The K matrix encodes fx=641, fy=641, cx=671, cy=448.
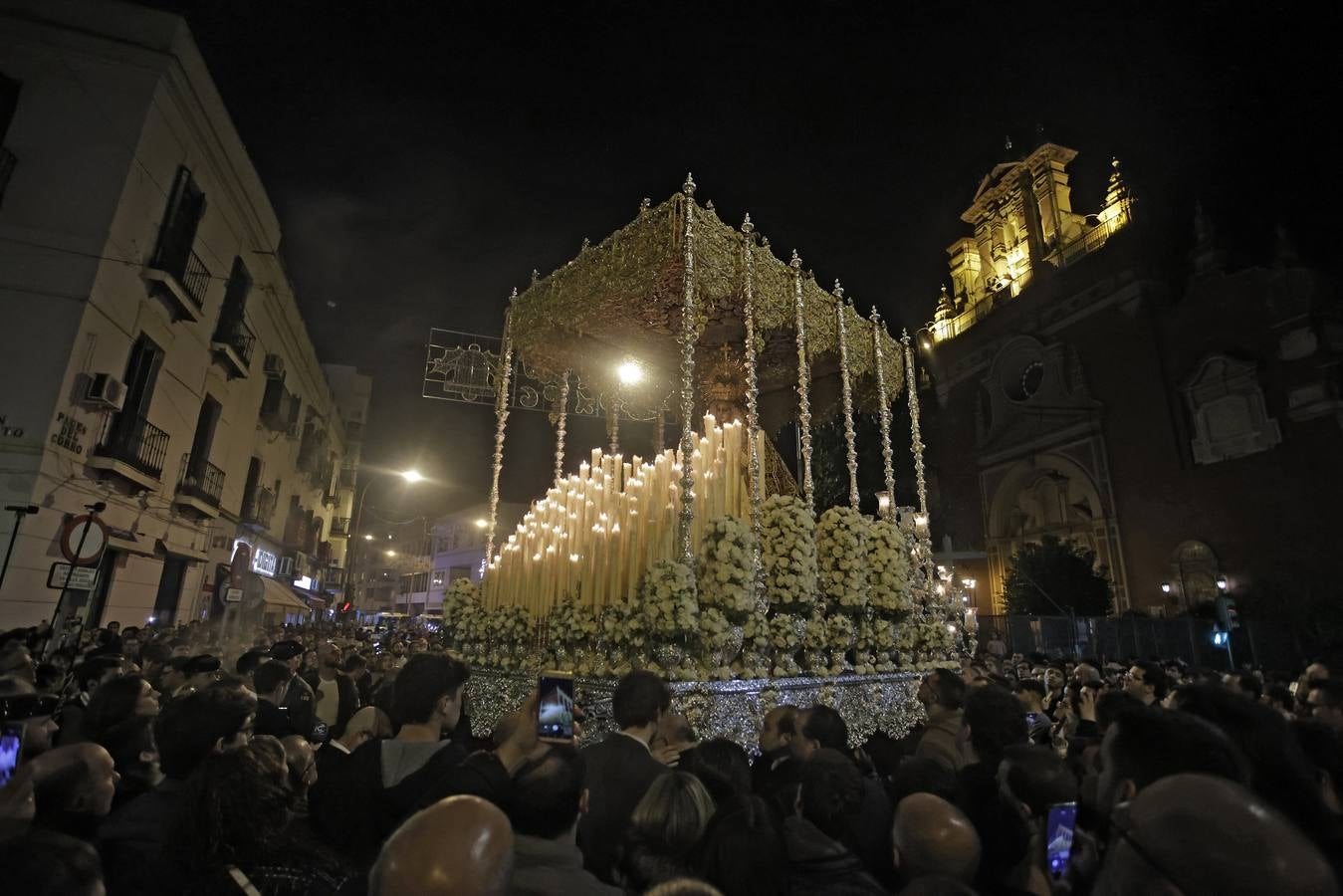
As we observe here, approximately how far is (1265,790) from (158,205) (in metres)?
17.1

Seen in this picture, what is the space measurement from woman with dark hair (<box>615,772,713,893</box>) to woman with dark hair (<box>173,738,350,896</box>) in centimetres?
106

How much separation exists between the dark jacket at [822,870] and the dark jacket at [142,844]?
6.42 feet

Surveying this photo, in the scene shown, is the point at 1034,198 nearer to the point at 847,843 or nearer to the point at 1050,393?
the point at 1050,393

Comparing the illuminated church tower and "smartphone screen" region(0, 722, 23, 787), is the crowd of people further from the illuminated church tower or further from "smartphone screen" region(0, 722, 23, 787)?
the illuminated church tower

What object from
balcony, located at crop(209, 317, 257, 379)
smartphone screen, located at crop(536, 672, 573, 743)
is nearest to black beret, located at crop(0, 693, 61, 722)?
smartphone screen, located at crop(536, 672, 573, 743)

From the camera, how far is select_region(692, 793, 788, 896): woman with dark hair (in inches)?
79.4

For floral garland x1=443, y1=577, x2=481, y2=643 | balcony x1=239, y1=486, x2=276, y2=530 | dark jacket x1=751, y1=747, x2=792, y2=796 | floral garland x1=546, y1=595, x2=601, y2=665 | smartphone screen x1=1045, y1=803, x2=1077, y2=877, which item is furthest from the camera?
balcony x1=239, y1=486, x2=276, y2=530

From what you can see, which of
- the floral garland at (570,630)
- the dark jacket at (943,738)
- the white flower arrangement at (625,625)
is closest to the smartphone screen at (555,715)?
the white flower arrangement at (625,625)

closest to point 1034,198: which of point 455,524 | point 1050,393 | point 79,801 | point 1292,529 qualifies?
point 1050,393

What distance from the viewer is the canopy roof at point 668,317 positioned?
8.16m

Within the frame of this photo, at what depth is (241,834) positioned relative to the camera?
2.04 metres

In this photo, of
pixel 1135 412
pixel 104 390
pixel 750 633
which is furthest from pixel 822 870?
pixel 1135 412

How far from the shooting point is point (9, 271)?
423 inches

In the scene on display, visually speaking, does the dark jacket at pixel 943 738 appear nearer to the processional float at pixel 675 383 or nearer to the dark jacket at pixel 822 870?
the dark jacket at pixel 822 870
